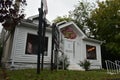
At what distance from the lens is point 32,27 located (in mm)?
13680

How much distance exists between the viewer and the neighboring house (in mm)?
12609

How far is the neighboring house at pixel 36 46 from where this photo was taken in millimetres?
12609

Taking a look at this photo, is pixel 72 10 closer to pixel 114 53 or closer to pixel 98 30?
pixel 98 30

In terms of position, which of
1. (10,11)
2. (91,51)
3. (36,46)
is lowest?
(91,51)

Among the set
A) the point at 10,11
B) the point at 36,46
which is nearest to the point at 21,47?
the point at 36,46

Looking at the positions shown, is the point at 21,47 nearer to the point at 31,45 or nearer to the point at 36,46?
the point at 31,45

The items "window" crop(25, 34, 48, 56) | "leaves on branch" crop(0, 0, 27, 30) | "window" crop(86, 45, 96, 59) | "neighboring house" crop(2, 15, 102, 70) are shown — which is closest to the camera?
"leaves on branch" crop(0, 0, 27, 30)

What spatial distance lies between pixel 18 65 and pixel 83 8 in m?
22.8

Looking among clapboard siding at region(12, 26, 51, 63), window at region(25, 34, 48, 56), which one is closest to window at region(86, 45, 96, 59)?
window at region(25, 34, 48, 56)

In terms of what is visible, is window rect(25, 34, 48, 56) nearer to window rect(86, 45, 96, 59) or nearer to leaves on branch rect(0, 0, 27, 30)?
leaves on branch rect(0, 0, 27, 30)

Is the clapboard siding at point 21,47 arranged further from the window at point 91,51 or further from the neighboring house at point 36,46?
the window at point 91,51

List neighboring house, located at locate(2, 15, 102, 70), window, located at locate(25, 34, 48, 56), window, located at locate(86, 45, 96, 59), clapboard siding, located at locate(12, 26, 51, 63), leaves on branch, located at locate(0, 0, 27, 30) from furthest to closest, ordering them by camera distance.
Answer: window, located at locate(86, 45, 96, 59) → window, located at locate(25, 34, 48, 56) → neighboring house, located at locate(2, 15, 102, 70) → clapboard siding, located at locate(12, 26, 51, 63) → leaves on branch, located at locate(0, 0, 27, 30)

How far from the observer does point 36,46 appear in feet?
47.3

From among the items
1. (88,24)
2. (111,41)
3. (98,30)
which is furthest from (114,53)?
(88,24)
